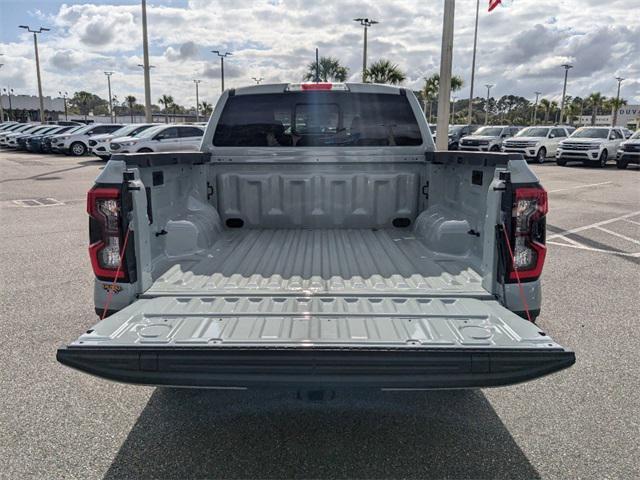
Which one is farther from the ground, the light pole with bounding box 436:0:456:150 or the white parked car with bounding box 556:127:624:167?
the light pole with bounding box 436:0:456:150

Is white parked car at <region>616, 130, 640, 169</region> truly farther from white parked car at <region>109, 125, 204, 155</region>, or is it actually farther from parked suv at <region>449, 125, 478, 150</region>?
white parked car at <region>109, 125, 204, 155</region>

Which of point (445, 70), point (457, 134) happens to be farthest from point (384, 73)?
point (445, 70)

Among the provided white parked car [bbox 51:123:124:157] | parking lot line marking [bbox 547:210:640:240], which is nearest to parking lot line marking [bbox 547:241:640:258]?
parking lot line marking [bbox 547:210:640:240]

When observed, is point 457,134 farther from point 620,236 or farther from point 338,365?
point 338,365

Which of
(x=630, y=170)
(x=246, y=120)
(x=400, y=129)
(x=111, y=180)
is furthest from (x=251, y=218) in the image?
(x=630, y=170)

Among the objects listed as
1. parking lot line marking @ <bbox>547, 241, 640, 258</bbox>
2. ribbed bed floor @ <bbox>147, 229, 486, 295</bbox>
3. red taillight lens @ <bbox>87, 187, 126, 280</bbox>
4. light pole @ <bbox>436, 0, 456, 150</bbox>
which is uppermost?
light pole @ <bbox>436, 0, 456, 150</bbox>

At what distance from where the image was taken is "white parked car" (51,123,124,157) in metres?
28.7

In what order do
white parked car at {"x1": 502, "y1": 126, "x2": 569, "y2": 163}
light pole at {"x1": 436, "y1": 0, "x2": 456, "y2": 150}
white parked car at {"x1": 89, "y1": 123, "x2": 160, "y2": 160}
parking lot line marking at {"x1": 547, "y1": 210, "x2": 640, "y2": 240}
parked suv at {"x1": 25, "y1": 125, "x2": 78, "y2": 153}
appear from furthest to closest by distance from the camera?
parked suv at {"x1": 25, "y1": 125, "x2": 78, "y2": 153}, white parked car at {"x1": 502, "y1": 126, "x2": 569, "y2": 163}, white parked car at {"x1": 89, "y1": 123, "x2": 160, "y2": 160}, light pole at {"x1": 436, "y1": 0, "x2": 456, "y2": 150}, parking lot line marking at {"x1": 547, "y1": 210, "x2": 640, "y2": 240}

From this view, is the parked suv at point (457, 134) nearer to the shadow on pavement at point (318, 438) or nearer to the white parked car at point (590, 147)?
the white parked car at point (590, 147)

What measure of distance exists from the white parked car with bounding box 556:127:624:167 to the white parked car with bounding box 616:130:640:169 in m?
0.75

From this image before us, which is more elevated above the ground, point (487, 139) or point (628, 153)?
point (487, 139)

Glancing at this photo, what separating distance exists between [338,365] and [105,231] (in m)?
1.58

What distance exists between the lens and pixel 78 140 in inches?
1136

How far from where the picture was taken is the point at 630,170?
77.2 feet
